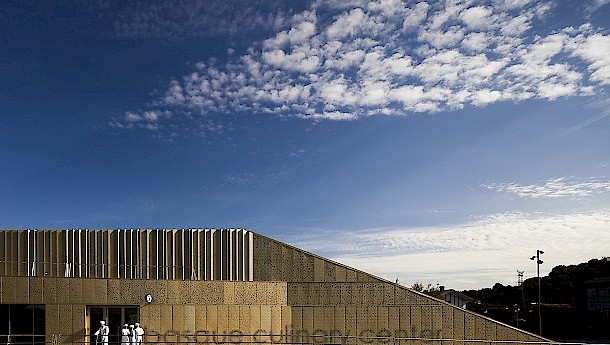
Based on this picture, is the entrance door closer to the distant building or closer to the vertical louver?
the vertical louver

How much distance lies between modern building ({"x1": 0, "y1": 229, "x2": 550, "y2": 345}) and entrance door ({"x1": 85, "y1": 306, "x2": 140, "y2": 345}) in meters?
0.04

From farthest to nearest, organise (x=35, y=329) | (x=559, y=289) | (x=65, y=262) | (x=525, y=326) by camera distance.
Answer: (x=559, y=289) < (x=525, y=326) < (x=65, y=262) < (x=35, y=329)

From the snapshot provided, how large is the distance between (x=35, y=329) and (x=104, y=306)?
2.93 m

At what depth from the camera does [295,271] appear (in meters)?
27.1

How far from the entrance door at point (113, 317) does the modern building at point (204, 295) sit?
4 cm

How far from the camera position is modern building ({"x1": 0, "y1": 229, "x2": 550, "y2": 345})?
25062 mm

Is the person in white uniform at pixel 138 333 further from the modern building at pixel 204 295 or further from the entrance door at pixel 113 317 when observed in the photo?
the entrance door at pixel 113 317

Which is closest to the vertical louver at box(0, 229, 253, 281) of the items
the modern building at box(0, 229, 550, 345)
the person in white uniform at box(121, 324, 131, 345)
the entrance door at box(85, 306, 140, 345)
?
the modern building at box(0, 229, 550, 345)

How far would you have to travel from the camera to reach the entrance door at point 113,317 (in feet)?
83.1

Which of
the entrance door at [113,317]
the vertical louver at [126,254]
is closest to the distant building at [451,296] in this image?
the vertical louver at [126,254]

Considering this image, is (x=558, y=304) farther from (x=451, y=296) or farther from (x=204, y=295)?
(x=204, y=295)

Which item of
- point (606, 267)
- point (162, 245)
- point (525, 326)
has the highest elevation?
point (162, 245)

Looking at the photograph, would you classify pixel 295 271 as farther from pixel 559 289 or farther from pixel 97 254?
pixel 559 289

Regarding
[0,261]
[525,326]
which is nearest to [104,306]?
[0,261]
